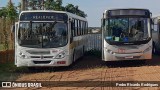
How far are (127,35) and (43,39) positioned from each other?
4248 millimetres

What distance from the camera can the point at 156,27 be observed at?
2950cm

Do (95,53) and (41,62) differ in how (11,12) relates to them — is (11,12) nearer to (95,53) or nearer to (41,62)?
(95,53)

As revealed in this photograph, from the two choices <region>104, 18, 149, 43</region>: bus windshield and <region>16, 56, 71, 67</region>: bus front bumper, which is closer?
<region>16, 56, 71, 67</region>: bus front bumper

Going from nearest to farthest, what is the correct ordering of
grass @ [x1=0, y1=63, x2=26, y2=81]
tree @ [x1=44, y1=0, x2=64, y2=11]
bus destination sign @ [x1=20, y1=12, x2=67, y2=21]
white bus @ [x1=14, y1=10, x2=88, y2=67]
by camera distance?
grass @ [x1=0, y1=63, x2=26, y2=81]
white bus @ [x1=14, y1=10, x2=88, y2=67]
bus destination sign @ [x1=20, y1=12, x2=67, y2=21]
tree @ [x1=44, y1=0, x2=64, y2=11]

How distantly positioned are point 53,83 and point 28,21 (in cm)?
570

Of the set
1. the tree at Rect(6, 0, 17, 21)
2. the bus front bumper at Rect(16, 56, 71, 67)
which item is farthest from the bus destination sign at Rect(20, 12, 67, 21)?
the tree at Rect(6, 0, 17, 21)

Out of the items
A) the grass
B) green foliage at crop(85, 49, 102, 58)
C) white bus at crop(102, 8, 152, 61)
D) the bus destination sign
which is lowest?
green foliage at crop(85, 49, 102, 58)

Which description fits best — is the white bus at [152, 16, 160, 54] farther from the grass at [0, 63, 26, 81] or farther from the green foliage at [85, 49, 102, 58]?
the grass at [0, 63, 26, 81]

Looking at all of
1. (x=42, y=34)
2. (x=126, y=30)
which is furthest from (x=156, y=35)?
(x=42, y=34)

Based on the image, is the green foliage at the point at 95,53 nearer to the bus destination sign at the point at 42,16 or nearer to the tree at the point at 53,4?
the bus destination sign at the point at 42,16

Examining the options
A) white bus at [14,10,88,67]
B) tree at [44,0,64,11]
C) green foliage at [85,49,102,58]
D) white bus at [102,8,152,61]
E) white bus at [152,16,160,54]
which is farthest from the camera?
tree at [44,0,64,11]

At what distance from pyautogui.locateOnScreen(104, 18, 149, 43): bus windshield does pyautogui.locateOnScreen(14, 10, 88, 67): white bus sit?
2138mm

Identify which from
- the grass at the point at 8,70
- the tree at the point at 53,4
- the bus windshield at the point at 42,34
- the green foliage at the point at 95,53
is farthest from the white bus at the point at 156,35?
the tree at the point at 53,4

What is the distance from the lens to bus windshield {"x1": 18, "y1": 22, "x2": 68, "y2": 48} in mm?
19594
